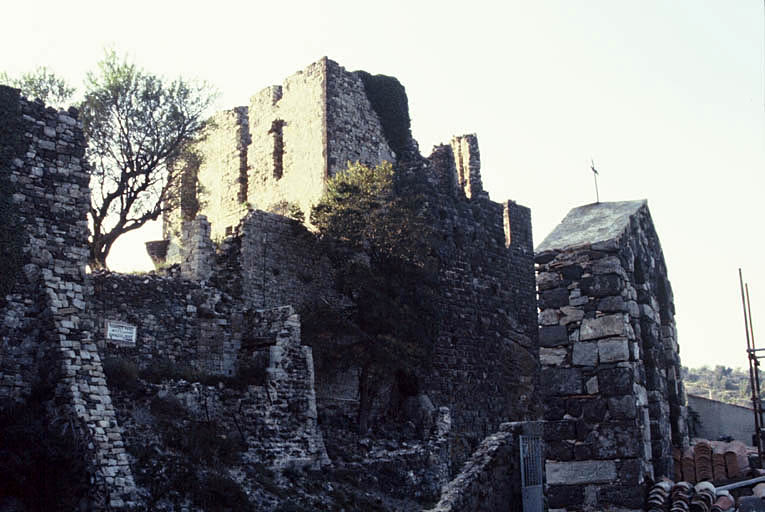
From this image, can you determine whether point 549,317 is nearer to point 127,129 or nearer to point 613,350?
point 613,350

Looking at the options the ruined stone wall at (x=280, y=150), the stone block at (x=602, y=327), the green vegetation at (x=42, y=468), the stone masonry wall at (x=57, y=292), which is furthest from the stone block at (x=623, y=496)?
the ruined stone wall at (x=280, y=150)

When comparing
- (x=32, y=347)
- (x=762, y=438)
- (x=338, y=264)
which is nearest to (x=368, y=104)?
(x=338, y=264)

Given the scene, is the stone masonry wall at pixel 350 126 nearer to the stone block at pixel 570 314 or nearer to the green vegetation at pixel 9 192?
the green vegetation at pixel 9 192

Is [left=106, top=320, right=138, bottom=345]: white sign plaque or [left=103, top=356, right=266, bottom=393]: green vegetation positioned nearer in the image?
[left=103, top=356, right=266, bottom=393]: green vegetation

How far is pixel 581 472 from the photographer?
11344mm

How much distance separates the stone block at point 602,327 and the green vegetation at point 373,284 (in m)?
11.0

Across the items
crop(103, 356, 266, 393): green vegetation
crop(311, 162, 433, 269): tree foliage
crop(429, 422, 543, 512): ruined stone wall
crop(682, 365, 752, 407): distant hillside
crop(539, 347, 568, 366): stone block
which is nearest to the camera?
crop(539, 347, 568, 366): stone block

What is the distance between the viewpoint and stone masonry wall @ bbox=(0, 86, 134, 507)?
14.5 m

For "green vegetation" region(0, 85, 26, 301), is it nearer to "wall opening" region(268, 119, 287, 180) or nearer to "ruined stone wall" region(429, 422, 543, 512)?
"ruined stone wall" region(429, 422, 543, 512)

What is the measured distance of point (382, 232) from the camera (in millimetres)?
24109

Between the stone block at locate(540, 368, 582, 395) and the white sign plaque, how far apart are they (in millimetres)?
9701

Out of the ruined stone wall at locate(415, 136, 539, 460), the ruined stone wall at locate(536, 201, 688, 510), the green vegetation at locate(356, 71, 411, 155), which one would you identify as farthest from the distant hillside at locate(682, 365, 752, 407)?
the ruined stone wall at locate(536, 201, 688, 510)

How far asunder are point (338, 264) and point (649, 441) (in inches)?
517

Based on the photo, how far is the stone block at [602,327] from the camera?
11406 mm
